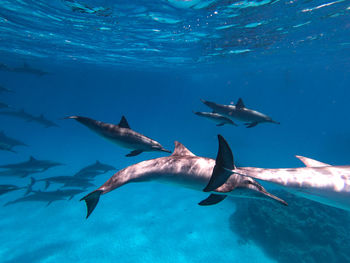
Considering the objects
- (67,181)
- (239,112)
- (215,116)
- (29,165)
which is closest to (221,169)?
(215,116)

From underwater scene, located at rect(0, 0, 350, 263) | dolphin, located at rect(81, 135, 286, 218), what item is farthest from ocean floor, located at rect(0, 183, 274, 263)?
dolphin, located at rect(81, 135, 286, 218)

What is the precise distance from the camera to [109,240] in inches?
404

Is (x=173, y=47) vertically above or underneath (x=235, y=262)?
above

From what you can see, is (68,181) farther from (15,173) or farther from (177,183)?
(177,183)

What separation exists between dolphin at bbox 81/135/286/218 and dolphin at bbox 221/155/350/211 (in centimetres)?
26

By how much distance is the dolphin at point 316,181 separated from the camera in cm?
319

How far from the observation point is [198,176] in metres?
3.63

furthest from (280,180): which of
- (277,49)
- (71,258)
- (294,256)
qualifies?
(277,49)

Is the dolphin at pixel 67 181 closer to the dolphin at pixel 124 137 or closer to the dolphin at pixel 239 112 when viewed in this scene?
the dolphin at pixel 124 137

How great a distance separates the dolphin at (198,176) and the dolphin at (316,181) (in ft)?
0.84

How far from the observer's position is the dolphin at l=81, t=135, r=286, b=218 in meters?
3.09

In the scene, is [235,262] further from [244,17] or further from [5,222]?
[244,17]

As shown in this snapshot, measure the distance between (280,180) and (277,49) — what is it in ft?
91.8

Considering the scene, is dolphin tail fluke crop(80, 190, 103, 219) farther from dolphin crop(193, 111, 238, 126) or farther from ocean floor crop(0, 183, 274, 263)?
ocean floor crop(0, 183, 274, 263)
